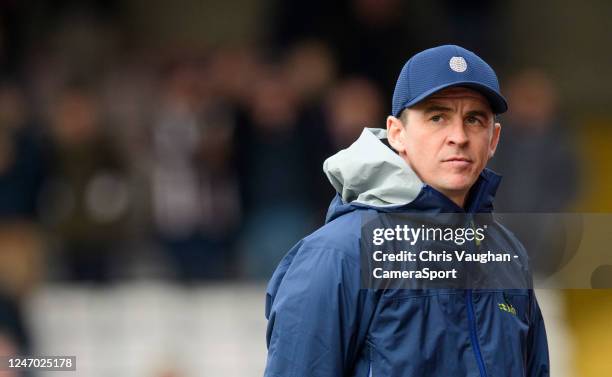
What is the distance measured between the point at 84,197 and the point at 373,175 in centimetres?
478

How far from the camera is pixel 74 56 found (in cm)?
834

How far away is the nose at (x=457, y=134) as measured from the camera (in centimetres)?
232

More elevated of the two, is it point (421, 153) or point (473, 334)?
point (421, 153)

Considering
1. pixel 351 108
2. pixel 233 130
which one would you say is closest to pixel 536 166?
pixel 351 108

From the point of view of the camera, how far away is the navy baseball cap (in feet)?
7.54

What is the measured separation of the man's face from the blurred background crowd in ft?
12.4

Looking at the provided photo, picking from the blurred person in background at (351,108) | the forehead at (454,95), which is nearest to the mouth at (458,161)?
the forehead at (454,95)

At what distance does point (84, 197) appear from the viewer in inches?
271

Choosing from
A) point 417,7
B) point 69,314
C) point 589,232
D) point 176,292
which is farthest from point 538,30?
point 589,232

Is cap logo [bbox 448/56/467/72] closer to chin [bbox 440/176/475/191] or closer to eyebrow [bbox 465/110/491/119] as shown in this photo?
eyebrow [bbox 465/110/491/119]

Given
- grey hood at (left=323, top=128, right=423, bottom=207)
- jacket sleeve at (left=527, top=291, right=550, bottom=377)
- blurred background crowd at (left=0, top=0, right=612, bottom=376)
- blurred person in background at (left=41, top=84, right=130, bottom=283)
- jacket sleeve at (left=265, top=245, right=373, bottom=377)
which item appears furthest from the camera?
blurred person in background at (left=41, top=84, right=130, bottom=283)

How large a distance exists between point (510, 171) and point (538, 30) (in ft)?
7.01

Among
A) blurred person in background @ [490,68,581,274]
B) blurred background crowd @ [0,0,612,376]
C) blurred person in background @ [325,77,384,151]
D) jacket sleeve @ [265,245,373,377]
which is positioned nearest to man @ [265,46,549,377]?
jacket sleeve @ [265,245,373,377]

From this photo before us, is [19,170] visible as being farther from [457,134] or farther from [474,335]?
[474,335]
